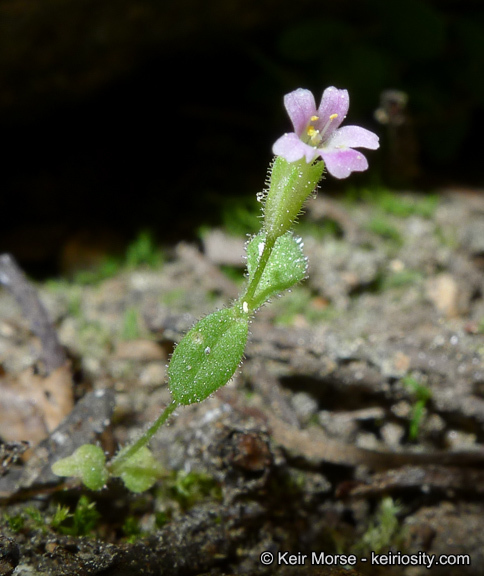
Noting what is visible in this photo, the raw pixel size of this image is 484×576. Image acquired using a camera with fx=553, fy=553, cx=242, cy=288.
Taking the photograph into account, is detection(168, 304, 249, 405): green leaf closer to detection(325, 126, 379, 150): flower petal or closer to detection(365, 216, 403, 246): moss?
detection(325, 126, 379, 150): flower petal

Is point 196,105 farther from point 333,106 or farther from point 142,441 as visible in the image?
point 142,441

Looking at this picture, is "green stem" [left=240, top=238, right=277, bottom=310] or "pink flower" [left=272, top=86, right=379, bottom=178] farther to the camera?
"green stem" [left=240, top=238, right=277, bottom=310]

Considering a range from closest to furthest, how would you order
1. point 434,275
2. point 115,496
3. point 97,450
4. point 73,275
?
point 97,450 < point 115,496 < point 434,275 < point 73,275

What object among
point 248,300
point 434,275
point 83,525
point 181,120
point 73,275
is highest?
point 181,120

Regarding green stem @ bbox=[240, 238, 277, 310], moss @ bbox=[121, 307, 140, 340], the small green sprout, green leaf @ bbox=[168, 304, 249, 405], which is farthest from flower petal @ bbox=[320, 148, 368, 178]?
the small green sprout

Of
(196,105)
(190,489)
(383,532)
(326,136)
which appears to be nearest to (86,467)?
(190,489)

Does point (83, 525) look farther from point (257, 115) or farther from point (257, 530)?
point (257, 115)

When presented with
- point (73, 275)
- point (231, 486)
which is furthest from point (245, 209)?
point (231, 486)

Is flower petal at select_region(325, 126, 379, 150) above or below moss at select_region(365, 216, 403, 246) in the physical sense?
below
